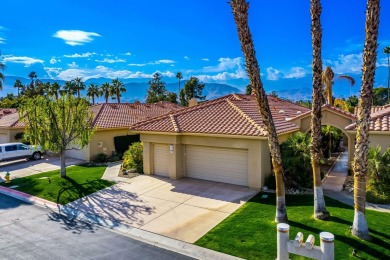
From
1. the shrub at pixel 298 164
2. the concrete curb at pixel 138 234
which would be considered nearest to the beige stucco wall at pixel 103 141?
the concrete curb at pixel 138 234

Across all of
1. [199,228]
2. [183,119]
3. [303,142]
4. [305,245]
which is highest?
[183,119]

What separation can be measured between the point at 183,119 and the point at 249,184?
20.6 feet

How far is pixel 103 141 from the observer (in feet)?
88.0

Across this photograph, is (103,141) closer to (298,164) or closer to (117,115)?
(117,115)

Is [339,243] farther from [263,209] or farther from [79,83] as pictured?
[79,83]

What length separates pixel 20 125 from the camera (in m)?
32.5

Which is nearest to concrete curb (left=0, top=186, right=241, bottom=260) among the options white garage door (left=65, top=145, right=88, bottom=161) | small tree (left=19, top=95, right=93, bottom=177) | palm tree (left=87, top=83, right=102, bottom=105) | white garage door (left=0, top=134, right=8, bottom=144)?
small tree (left=19, top=95, right=93, bottom=177)

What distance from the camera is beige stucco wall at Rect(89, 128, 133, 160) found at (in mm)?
26031

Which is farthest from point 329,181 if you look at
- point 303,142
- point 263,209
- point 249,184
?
point 263,209

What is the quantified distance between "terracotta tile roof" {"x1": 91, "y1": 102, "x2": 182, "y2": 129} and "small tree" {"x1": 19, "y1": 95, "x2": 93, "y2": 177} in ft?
21.0

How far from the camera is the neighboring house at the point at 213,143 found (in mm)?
15383

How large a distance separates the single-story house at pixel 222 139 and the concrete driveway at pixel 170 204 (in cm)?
77

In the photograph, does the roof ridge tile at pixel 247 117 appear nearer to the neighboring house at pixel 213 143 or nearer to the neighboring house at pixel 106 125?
the neighboring house at pixel 213 143

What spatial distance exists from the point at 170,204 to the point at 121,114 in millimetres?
20089
